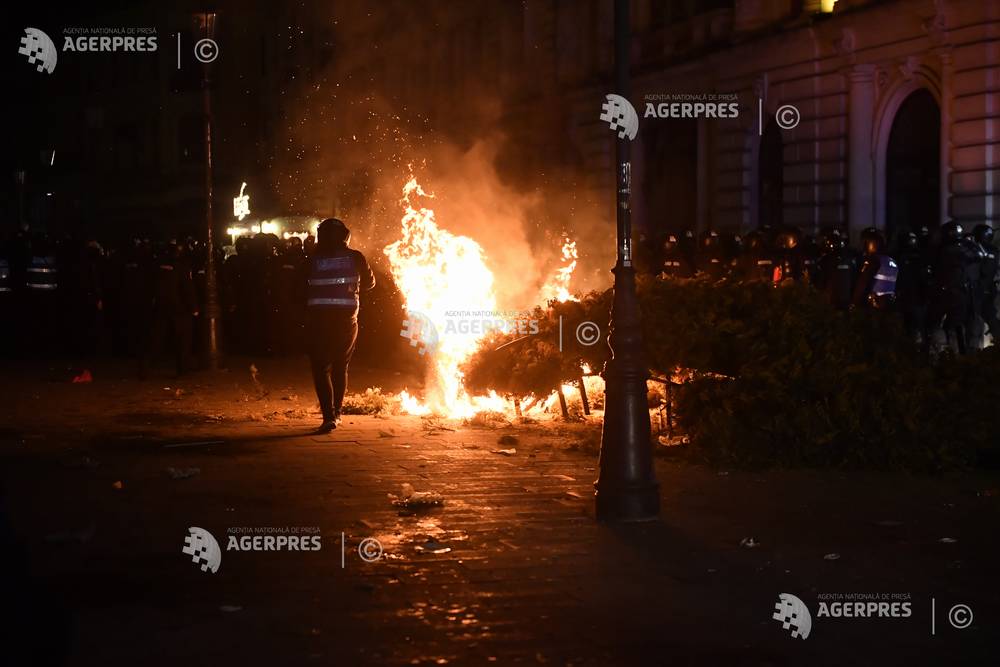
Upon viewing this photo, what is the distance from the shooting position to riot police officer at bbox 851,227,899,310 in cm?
1714

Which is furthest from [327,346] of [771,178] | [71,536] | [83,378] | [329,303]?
[771,178]

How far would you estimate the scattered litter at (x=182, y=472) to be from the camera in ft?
32.3

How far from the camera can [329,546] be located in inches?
300

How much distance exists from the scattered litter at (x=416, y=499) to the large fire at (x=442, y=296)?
4338 millimetres

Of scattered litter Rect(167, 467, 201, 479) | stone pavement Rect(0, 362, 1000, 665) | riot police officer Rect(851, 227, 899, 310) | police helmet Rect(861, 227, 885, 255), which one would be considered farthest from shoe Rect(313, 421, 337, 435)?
police helmet Rect(861, 227, 885, 255)

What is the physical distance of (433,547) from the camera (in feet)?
24.9

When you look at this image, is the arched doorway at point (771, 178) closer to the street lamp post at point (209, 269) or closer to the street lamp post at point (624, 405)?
the street lamp post at point (209, 269)

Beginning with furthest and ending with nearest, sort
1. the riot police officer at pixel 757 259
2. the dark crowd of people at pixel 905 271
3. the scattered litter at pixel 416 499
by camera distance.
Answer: the riot police officer at pixel 757 259 → the dark crowd of people at pixel 905 271 → the scattered litter at pixel 416 499

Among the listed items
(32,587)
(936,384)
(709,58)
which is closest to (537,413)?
(936,384)

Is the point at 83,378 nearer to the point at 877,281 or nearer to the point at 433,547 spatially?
the point at 877,281

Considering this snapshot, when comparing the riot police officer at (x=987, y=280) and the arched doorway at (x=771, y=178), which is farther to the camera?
the arched doorway at (x=771, y=178)

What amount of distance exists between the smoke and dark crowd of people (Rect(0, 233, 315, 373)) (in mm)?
2278

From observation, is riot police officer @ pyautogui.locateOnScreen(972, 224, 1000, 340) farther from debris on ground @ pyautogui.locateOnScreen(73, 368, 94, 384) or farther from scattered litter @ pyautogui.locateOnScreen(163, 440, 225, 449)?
debris on ground @ pyautogui.locateOnScreen(73, 368, 94, 384)

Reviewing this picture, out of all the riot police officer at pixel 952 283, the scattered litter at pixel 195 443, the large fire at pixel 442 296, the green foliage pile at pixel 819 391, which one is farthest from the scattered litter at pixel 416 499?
the riot police officer at pixel 952 283
